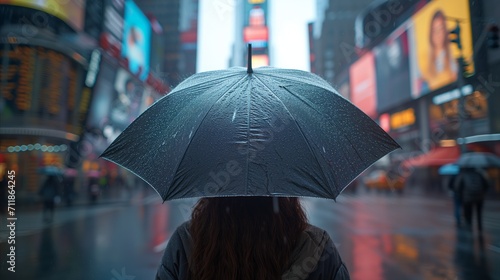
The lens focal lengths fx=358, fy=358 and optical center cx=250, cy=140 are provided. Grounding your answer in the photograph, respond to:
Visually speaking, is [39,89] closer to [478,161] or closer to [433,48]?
[478,161]

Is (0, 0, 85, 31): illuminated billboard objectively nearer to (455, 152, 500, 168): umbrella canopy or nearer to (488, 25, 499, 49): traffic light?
(488, 25, 499, 49): traffic light

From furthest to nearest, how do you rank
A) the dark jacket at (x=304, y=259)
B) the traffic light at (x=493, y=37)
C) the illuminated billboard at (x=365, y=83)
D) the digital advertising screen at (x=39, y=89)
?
1. the illuminated billboard at (x=365, y=83)
2. the digital advertising screen at (x=39, y=89)
3. the traffic light at (x=493, y=37)
4. the dark jacket at (x=304, y=259)

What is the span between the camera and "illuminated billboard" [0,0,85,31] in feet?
55.7

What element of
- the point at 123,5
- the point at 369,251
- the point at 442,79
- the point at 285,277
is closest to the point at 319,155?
the point at 285,277

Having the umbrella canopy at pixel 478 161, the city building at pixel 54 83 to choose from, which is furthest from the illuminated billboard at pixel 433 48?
the city building at pixel 54 83

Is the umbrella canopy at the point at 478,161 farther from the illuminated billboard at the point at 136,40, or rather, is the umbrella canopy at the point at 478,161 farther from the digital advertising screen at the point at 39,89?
the illuminated billboard at the point at 136,40

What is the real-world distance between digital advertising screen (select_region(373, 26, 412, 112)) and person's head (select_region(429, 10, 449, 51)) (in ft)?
13.2

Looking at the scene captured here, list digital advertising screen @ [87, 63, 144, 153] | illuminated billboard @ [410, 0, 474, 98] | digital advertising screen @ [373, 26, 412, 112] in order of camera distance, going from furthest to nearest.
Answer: digital advertising screen @ [373, 26, 412, 112] < digital advertising screen @ [87, 63, 144, 153] < illuminated billboard @ [410, 0, 474, 98]

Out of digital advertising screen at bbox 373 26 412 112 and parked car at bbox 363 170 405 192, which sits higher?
digital advertising screen at bbox 373 26 412 112

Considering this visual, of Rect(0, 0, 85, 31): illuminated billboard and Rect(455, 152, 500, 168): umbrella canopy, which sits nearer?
Rect(455, 152, 500, 168): umbrella canopy

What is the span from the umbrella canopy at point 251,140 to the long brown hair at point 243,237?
0.32 feet

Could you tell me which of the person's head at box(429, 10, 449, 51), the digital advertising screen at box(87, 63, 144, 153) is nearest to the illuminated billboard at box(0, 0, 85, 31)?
the digital advertising screen at box(87, 63, 144, 153)

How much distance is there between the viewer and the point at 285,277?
1277mm

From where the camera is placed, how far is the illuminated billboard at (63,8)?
16969 millimetres
